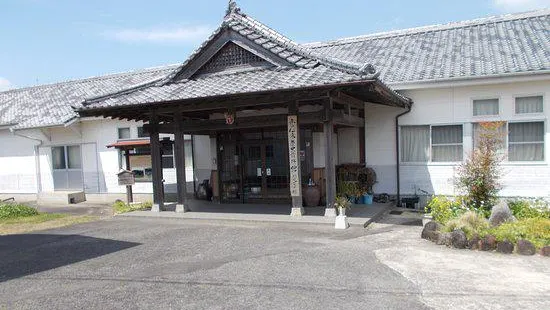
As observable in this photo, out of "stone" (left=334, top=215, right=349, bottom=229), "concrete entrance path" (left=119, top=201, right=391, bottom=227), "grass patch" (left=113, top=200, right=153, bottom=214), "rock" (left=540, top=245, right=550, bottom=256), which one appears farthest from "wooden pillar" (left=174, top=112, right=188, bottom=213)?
"rock" (left=540, top=245, right=550, bottom=256)

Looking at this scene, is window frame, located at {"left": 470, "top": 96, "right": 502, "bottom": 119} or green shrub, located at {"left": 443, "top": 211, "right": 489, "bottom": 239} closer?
green shrub, located at {"left": 443, "top": 211, "right": 489, "bottom": 239}

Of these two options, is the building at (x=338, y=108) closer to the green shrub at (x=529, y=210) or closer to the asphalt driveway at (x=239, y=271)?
the green shrub at (x=529, y=210)

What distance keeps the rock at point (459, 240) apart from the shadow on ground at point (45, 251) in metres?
6.21

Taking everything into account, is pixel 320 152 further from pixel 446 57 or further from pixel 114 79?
pixel 114 79

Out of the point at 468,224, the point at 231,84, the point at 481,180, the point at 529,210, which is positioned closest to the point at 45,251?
the point at 231,84

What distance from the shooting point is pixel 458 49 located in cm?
1343

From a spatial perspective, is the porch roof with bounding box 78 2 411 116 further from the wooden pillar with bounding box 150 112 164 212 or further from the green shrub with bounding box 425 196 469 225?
the green shrub with bounding box 425 196 469 225

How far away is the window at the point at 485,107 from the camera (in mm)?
11648

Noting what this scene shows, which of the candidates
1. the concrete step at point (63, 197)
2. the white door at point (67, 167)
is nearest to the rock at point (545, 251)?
the concrete step at point (63, 197)

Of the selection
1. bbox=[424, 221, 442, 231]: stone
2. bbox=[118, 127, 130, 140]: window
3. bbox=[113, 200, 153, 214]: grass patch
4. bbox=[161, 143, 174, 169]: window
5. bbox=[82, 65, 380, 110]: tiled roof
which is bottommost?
bbox=[113, 200, 153, 214]: grass patch

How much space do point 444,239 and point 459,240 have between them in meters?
0.31

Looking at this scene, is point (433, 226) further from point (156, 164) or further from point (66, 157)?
point (66, 157)

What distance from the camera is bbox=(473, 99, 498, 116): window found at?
11648 millimetres

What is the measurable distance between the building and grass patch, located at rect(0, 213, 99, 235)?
2.50m
